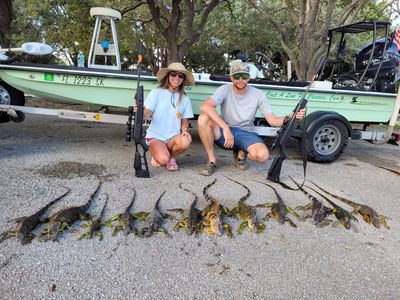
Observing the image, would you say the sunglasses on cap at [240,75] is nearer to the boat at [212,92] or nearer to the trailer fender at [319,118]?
the boat at [212,92]

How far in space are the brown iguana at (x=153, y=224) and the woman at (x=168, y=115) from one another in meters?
1.36

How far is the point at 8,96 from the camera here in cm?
567

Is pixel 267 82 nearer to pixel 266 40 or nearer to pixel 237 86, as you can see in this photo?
pixel 237 86

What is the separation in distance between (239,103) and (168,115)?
97 centimetres

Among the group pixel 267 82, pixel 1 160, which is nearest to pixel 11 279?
pixel 1 160

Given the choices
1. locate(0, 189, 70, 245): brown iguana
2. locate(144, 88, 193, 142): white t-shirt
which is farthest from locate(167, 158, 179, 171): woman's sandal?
locate(0, 189, 70, 245): brown iguana

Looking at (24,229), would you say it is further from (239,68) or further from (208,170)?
(239,68)

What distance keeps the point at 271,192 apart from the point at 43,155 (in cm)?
332

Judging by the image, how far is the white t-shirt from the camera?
453 cm

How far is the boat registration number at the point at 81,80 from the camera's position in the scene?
5205mm

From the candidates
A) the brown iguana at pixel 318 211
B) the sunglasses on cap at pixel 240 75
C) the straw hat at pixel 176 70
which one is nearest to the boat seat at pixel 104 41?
the straw hat at pixel 176 70

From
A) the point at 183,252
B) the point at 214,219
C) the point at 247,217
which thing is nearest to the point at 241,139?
the point at 247,217

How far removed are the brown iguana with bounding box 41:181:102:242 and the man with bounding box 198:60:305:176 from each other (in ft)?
6.21

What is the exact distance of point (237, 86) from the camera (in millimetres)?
4648
